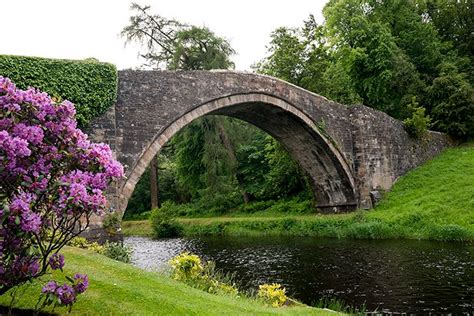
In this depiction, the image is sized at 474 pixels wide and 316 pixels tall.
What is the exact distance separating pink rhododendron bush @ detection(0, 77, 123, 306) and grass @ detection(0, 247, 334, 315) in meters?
0.81

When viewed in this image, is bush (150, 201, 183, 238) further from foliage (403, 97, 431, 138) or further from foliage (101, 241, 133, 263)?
foliage (101, 241, 133, 263)

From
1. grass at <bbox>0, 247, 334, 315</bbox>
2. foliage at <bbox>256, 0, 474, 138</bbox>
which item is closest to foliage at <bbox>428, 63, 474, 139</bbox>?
foliage at <bbox>256, 0, 474, 138</bbox>

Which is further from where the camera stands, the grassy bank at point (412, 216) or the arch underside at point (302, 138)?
the arch underside at point (302, 138)

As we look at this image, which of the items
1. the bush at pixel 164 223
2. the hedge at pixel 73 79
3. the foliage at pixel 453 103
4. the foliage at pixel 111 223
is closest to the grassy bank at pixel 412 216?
the foliage at pixel 453 103

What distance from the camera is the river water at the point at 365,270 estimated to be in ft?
30.8

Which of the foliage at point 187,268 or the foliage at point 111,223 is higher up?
the foliage at point 111,223

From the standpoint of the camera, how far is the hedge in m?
11.6

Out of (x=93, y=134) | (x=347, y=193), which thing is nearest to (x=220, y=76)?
(x=93, y=134)

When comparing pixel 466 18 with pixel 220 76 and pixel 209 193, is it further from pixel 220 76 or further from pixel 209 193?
pixel 220 76

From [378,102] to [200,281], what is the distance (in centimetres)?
2640

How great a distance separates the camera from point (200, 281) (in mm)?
8016

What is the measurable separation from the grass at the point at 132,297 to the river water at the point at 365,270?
10.4ft

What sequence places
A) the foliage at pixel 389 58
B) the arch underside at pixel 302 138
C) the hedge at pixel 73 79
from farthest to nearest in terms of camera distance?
the foliage at pixel 389 58 → the arch underside at pixel 302 138 → the hedge at pixel 73 79

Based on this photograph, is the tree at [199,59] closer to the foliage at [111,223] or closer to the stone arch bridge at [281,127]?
the stone arch bridge at [281,127]
